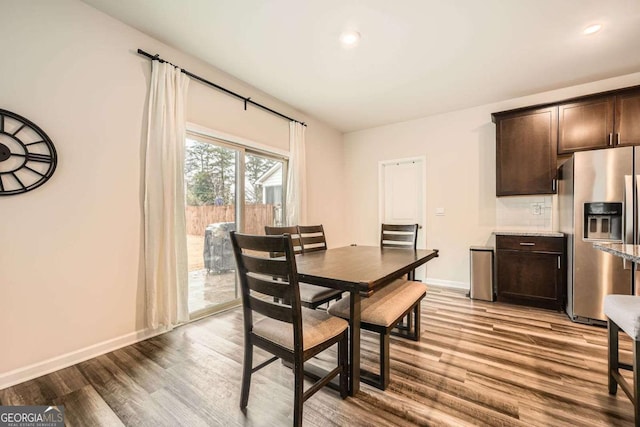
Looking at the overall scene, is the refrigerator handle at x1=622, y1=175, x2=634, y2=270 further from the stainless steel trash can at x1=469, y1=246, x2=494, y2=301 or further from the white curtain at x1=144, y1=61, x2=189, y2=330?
the white curtain at x1=144, y1=61, x2=189, y2=330

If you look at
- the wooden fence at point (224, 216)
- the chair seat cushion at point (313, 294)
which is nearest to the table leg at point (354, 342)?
the chair seat cushion at point (313, 294)

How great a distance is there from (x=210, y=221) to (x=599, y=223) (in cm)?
413

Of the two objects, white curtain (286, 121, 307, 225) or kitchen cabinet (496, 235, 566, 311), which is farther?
white curtain (286, 121, 307, 225)

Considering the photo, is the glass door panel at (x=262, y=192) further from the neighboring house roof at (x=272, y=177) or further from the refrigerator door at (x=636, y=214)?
the refrigerator door at (x=636, y=214)

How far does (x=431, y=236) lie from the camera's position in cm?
427

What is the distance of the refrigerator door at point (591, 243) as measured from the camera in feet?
8.27

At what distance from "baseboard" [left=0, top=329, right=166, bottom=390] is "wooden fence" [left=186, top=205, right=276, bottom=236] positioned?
3.40 feet

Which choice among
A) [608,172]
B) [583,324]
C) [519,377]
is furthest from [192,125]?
[583,324]

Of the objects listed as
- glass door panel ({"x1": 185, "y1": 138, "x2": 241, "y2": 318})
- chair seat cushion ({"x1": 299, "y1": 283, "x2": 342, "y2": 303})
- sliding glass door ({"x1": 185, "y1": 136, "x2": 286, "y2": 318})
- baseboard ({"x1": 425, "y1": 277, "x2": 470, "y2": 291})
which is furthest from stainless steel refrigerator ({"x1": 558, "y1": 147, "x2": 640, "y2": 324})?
glass door panel ({"x1": 185, "y1": 138, "x2": 241, "y2": 318})

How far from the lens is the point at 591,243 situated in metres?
2.64

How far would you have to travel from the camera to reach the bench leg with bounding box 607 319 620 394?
155cm

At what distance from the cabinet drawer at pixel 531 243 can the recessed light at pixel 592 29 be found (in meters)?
2.03

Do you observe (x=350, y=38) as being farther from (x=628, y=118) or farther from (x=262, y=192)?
(x=628, y=118)

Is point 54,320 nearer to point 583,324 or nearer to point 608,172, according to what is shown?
point 583,324
